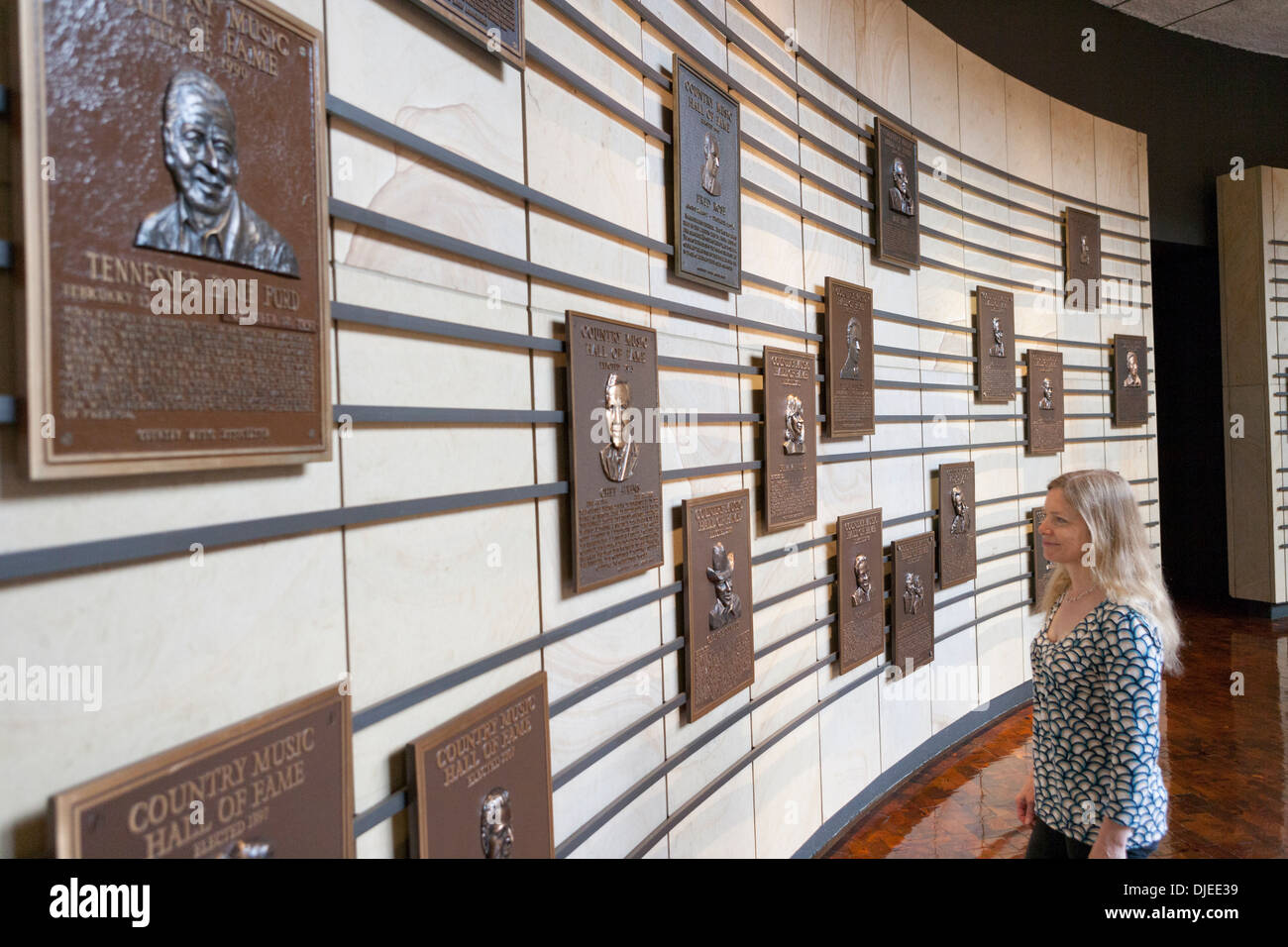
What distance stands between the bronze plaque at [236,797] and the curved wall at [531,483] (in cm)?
7

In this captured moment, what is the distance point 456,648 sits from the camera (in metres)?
2.31

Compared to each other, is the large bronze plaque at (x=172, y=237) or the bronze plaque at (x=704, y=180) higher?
the bronze plaque at (x=704, y=180)

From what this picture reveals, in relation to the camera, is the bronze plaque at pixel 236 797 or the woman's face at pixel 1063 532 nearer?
the bronze plaque at pixel 236 797

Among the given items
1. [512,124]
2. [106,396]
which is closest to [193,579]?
[106,396]

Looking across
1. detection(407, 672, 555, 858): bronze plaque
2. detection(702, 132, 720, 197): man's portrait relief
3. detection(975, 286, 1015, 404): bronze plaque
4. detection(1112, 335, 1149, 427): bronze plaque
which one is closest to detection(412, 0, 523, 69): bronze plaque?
detection(702, 132, 720, 197): man's portrait relief

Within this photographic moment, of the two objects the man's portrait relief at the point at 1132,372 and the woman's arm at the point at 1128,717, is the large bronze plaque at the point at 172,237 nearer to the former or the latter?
the woman's arm at the point at 1128,717

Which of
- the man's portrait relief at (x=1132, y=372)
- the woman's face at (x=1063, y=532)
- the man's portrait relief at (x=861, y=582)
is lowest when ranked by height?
the man's portrait relief at (x=861, y=582)

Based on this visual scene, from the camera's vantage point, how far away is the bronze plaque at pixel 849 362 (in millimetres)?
4891

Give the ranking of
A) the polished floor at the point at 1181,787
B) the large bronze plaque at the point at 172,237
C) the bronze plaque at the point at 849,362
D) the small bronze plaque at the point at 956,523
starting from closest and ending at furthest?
the large bronze plaque at the point at 172,237 → the polished floor at the point at 1181,787 → the bronze plaque at the point at 849,362 → the small bronze plaque at the point at 956,523

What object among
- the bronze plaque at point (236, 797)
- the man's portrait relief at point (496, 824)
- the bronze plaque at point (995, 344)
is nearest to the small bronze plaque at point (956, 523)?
the bronze plaque at point (995, 344)

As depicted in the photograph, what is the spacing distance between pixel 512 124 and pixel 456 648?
5.44ft

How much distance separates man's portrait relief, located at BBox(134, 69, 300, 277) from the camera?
1.49 m
